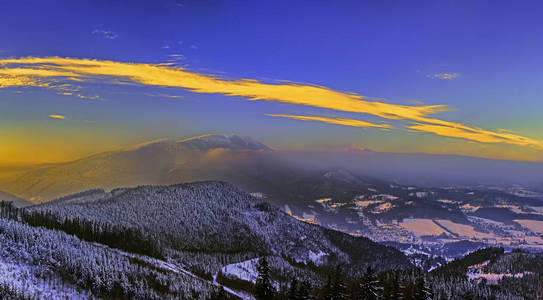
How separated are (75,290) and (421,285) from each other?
132685 millimetres

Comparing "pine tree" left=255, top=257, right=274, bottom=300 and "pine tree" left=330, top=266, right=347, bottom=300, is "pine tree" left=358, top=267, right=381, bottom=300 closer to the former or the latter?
"pine tree" left=330, top=266, right=347, bottom=300

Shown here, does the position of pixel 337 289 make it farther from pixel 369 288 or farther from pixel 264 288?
pixel 264 288

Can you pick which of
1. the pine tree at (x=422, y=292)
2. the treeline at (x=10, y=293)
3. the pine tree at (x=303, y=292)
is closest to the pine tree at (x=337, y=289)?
the pine tree at (x=303, y=292)

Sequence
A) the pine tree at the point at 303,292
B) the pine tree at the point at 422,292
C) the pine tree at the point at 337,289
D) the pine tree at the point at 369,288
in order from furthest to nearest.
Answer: the pine tree at the point at 303,292, the pine tree at the point at 337,289, the pine tree at the point at 369,288, the pine tree at the point at 422,292

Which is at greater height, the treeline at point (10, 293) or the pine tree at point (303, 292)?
the pine tree at point (303, 292)

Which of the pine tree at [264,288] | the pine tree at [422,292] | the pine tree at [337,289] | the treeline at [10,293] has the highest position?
the pine tree at [422,292]

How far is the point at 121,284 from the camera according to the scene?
175 meters

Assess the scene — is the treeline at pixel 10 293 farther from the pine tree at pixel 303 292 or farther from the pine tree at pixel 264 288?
the pine tree at pixel 303 292

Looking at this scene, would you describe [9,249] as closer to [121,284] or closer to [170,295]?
[121,284]

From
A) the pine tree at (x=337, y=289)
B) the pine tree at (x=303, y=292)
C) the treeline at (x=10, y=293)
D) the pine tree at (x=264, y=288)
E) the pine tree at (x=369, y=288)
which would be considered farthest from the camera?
the treeline at (x=10, y=293)

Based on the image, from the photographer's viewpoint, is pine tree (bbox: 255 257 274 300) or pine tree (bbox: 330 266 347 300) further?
pine tree (bbox: 255 257 274 300)

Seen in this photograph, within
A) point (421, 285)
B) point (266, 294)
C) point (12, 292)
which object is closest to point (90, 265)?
point (12, 292)

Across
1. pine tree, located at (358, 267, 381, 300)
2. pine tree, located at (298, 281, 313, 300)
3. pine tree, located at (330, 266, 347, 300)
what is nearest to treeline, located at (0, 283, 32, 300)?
pine tree, located at (298, 281, 313, 300)

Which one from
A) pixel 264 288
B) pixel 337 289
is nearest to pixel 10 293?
pixel 264 288
